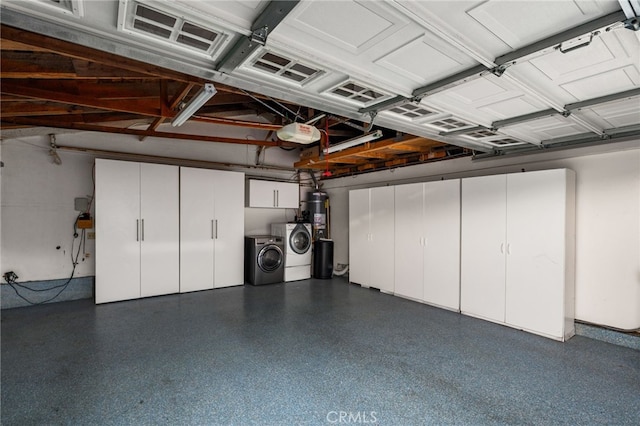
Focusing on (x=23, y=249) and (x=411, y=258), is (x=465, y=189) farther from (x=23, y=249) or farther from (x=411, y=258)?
(x=23, y=249)

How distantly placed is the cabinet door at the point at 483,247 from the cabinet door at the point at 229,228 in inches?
152

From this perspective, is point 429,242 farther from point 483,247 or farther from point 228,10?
point 228,10

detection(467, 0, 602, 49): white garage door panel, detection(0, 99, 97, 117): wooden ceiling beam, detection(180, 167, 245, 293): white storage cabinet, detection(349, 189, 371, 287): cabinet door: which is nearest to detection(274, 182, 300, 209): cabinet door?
detection(180, 167, 245, 293): white storage cabinet

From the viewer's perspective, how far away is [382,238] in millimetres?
5336

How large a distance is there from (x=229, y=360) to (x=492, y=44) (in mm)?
3169

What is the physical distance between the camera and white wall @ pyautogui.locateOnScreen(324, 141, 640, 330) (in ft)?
10.4

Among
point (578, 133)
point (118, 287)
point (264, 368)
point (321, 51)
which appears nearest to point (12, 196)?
point (118, 287)

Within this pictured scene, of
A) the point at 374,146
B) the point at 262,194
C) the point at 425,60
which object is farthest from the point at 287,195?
the point at 425,60

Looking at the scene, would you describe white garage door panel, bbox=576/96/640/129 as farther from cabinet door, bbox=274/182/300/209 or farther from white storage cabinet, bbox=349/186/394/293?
cabinet door, bbox=274/182/300/209

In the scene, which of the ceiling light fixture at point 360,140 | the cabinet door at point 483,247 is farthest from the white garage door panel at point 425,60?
the cabinet door at point 483,247

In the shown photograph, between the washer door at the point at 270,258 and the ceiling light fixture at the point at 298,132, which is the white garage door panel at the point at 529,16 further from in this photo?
the washer door at the point at 270,258

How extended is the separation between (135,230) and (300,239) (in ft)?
9.80

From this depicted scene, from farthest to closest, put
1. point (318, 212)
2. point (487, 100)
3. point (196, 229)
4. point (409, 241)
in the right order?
point (318, 212), point (196, 229), point (409, 241), point (487, 100)

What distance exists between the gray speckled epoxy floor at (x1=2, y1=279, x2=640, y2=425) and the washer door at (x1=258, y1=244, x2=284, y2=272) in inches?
65.7
